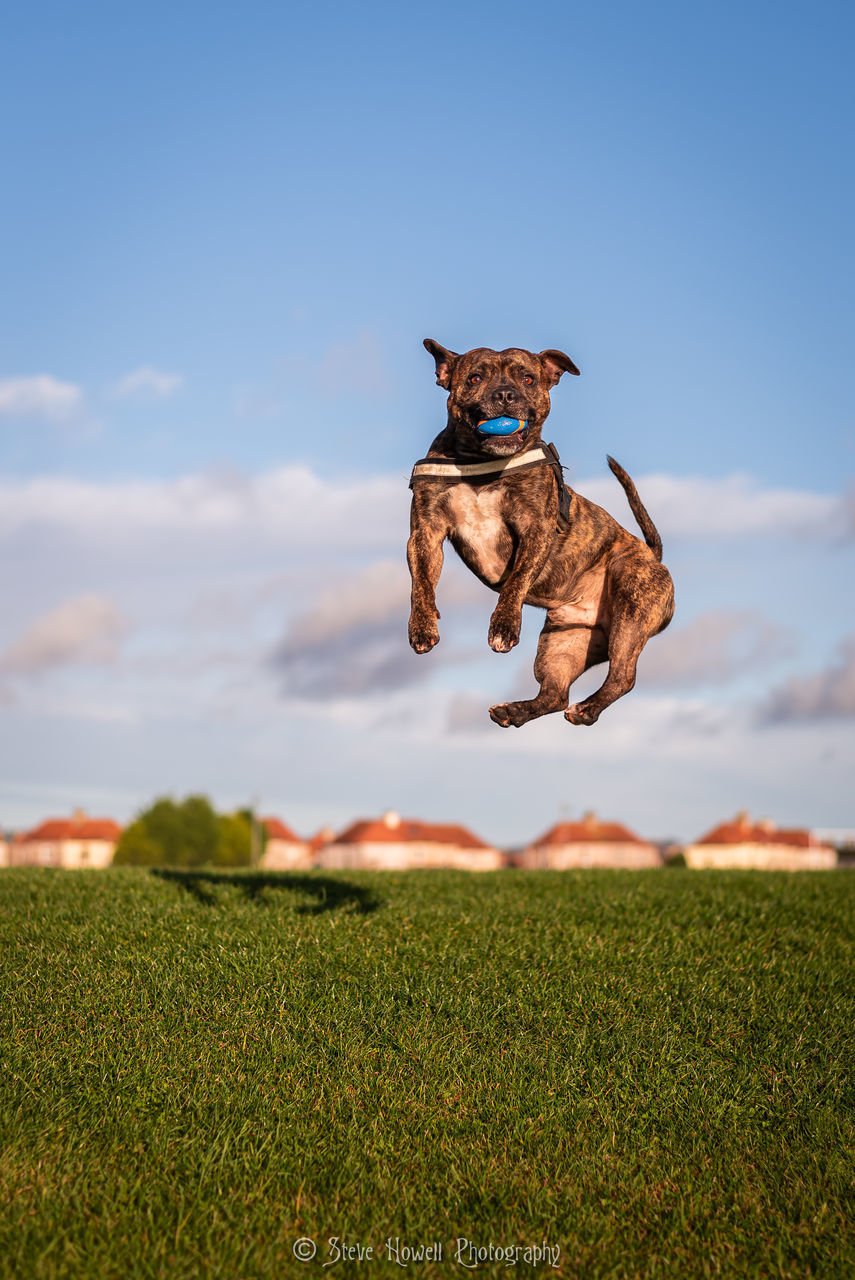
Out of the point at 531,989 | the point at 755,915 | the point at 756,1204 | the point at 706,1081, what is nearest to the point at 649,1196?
the point at 756,1204

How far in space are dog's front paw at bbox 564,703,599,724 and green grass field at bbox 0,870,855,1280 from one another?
150 inches

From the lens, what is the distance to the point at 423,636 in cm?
614

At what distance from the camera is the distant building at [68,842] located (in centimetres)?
9106

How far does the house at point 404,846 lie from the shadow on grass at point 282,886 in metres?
65.9

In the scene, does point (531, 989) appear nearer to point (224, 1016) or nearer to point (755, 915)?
point (224, 1016)

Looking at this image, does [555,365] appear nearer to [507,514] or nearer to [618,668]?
[507,514]

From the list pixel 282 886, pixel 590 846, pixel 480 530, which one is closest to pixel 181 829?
pixel 590 846

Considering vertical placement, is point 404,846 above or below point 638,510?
below

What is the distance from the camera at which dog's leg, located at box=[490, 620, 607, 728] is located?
24.3 ft

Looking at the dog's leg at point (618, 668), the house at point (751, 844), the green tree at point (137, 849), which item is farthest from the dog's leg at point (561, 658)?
the house at point (751, 844)

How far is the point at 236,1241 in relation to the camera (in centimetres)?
766

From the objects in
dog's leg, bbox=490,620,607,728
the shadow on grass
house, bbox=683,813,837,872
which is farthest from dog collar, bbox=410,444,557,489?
house, bbox=683,813,837,872

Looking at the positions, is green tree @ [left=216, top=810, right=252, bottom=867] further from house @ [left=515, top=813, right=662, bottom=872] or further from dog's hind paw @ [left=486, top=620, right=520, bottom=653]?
dog's hind paw @ [left=486, top=620, right=520, bottom=653]

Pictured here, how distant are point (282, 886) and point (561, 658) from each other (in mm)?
11144
